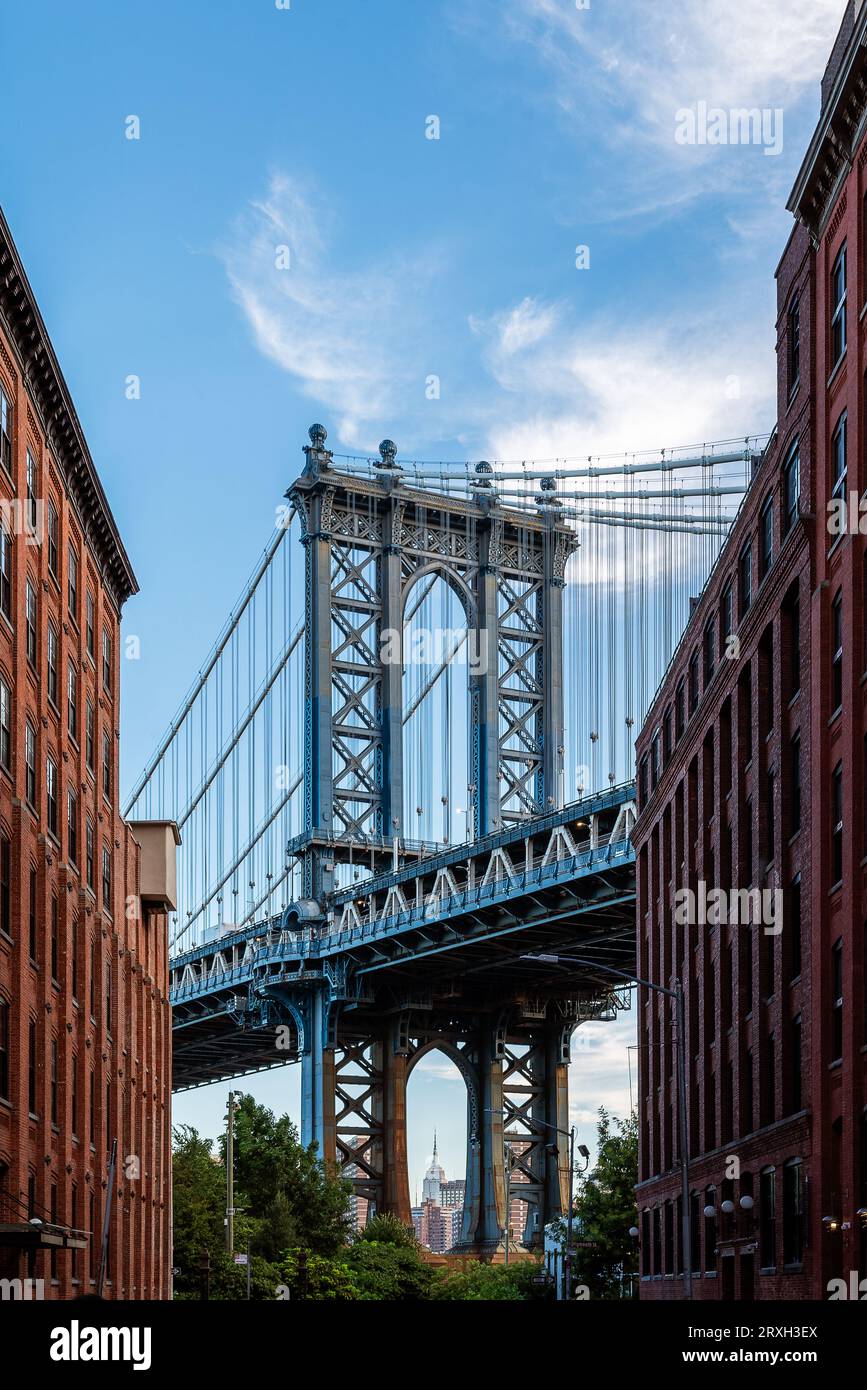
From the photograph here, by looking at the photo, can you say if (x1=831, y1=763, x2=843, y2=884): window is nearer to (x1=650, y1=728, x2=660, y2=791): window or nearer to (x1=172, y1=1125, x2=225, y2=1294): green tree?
(x1=650, y1=728, x2=660, y2=791): window

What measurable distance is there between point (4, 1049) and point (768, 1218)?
16.3m

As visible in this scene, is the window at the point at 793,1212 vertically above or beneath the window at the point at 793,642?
beneath

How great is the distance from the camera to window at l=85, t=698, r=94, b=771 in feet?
182

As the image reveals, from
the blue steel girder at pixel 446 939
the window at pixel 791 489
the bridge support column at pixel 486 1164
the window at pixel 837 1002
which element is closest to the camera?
the window at pixel 837 1002

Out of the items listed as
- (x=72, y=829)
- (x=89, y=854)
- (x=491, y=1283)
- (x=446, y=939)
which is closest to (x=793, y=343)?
(x=72, y=829)

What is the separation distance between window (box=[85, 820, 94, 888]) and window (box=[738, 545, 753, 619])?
17.9 m

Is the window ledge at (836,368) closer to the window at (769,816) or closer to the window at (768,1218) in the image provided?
the window at (769,816)

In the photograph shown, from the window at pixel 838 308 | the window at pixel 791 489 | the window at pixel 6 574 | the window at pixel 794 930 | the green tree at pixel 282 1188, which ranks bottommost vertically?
the green tree at pixel 282 1188

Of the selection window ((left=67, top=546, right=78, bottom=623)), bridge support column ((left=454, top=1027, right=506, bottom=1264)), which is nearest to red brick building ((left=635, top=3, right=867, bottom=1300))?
window ((left=67, top=546, right=78, bottom=623))

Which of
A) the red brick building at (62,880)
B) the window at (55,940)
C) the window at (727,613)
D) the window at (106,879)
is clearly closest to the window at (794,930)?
the window at (727,613)

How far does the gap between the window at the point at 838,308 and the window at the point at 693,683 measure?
61.1 ft

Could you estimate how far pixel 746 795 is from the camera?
4881 centimetres

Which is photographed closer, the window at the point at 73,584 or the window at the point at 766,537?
the window at the point at 766,537

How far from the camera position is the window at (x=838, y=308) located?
38.6m
